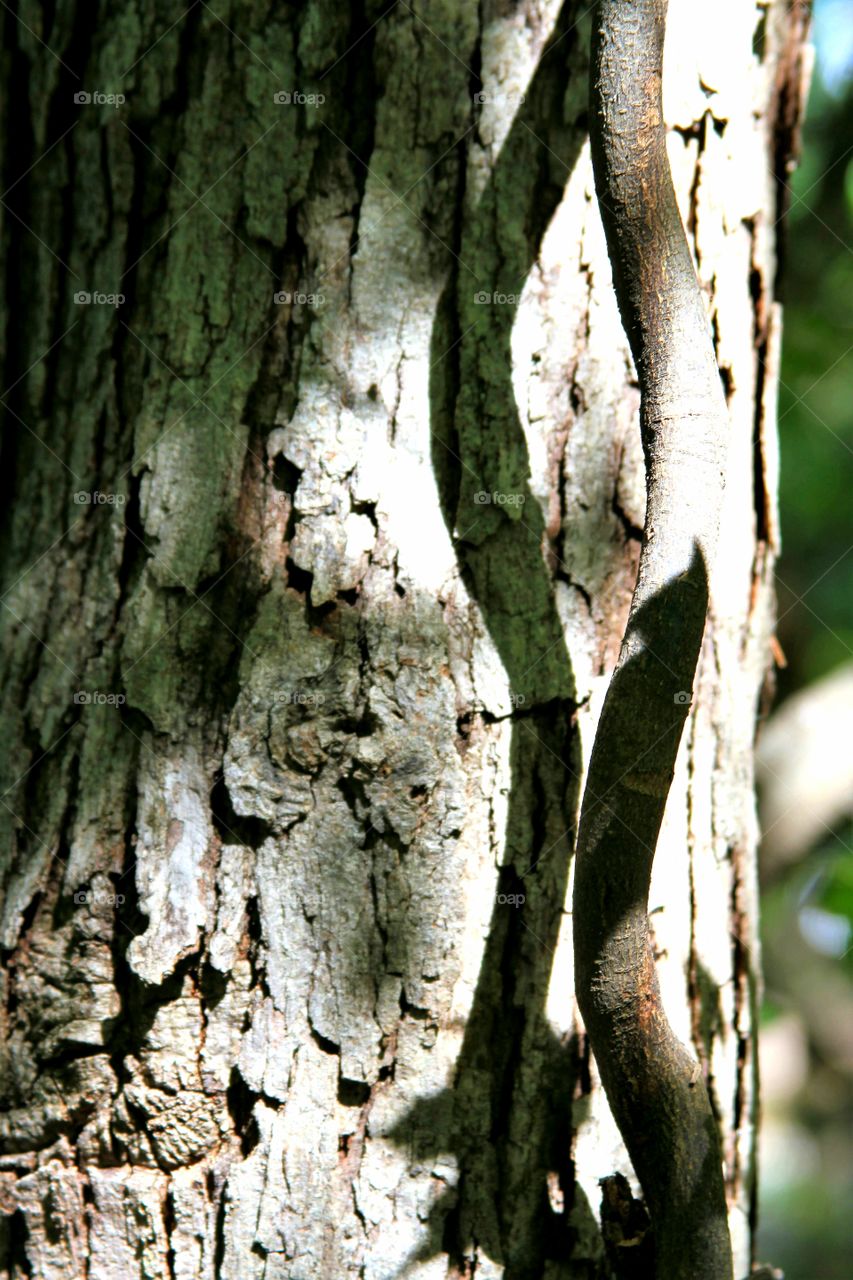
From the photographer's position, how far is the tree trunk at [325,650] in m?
1.38

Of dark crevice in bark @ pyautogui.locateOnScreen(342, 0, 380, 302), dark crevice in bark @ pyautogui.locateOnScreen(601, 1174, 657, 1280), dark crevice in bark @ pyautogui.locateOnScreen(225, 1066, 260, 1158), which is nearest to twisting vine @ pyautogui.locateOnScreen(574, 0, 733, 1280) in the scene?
dark crevice in bark @ pyautogui.locateOnScreen(601, 1174, 657, 1280)

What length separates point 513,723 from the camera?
4.75 feet

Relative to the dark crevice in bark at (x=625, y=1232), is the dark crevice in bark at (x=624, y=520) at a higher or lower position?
higher

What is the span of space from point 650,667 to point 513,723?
274 millimetres

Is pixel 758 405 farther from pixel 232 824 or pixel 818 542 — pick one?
pixel 818 542

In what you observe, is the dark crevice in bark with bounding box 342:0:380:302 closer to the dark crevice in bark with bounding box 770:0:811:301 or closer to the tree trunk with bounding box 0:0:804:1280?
the tree trunk with bounding box 0:0:804:1280

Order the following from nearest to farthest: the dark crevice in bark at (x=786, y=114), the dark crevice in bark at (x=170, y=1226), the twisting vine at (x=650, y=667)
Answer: the twisting vine at (x=650, y=667) → the dark crevice in bark at (x=170, y=1226) → the dark crevice in bark at (x=786, y=114)

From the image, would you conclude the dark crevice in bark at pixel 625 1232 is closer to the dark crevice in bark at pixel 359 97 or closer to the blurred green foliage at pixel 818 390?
the dark crevice in bark at pixel 359 97

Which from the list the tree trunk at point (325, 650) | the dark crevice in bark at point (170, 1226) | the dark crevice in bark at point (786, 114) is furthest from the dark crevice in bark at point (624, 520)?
the dark crevice in bark at point (170, 1226)

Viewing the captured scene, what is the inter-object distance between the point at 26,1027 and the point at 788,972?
4932 mm

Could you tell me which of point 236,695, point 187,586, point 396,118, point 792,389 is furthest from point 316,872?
point 792,389

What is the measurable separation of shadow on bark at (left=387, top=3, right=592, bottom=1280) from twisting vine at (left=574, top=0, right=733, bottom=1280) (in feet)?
0.53

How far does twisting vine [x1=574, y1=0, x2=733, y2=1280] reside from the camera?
1.24 metres

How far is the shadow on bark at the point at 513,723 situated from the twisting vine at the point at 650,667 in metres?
0.16
